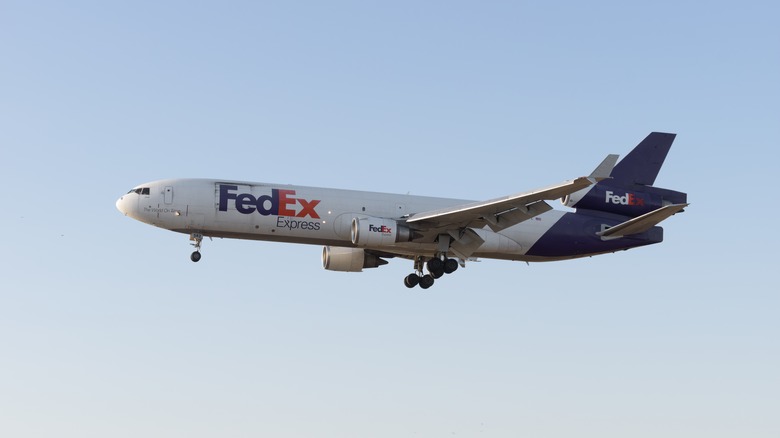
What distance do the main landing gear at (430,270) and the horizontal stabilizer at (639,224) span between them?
8.28 metres

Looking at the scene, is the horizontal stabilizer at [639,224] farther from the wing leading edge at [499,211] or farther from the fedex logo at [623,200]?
the wing leading edge at [499,211]

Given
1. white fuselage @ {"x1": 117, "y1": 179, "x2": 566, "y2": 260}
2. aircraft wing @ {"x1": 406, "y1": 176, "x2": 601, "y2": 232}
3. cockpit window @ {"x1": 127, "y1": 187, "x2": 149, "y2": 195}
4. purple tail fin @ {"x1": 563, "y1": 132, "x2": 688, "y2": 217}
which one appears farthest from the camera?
purple tail fin @ {"x1": 563, "y1": 132, "x2": 688, "y2": 217}

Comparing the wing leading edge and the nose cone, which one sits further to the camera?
the nose cone

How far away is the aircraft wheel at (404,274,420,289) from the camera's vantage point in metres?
64.6

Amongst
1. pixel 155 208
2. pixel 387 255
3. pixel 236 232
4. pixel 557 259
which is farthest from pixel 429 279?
pixel 155 208

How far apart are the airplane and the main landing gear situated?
0.05m

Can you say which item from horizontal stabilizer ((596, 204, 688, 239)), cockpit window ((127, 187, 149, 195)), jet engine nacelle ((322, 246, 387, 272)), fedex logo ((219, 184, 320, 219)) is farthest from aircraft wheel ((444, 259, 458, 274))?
cockpit window ((127, 187, 149, 195))

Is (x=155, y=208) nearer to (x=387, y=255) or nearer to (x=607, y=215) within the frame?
(x=387, y=255)

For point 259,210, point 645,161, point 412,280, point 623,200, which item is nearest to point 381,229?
point 259,210

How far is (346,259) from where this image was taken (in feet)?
213

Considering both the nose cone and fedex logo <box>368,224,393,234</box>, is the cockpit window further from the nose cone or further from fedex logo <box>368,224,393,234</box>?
fedex logo <box>368,224,393,234</box>

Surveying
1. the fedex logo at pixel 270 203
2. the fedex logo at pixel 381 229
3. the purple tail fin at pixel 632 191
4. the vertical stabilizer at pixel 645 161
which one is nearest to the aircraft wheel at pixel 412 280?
the fedex logo at pixel 381 229

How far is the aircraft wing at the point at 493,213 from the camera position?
54875 mm

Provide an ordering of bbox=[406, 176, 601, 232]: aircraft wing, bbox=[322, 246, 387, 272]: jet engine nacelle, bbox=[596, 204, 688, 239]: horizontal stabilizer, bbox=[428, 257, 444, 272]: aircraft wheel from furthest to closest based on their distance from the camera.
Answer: bbox=[322, 246, 387, 272]: jet engine nacelle → bbox=[428, 257, 444, 272]: aircraft wheel → bbox=[596, 204, 688, 239]: horizontal stabilizer → bbox=[406, 176, 601, 232]: aircraft wing
